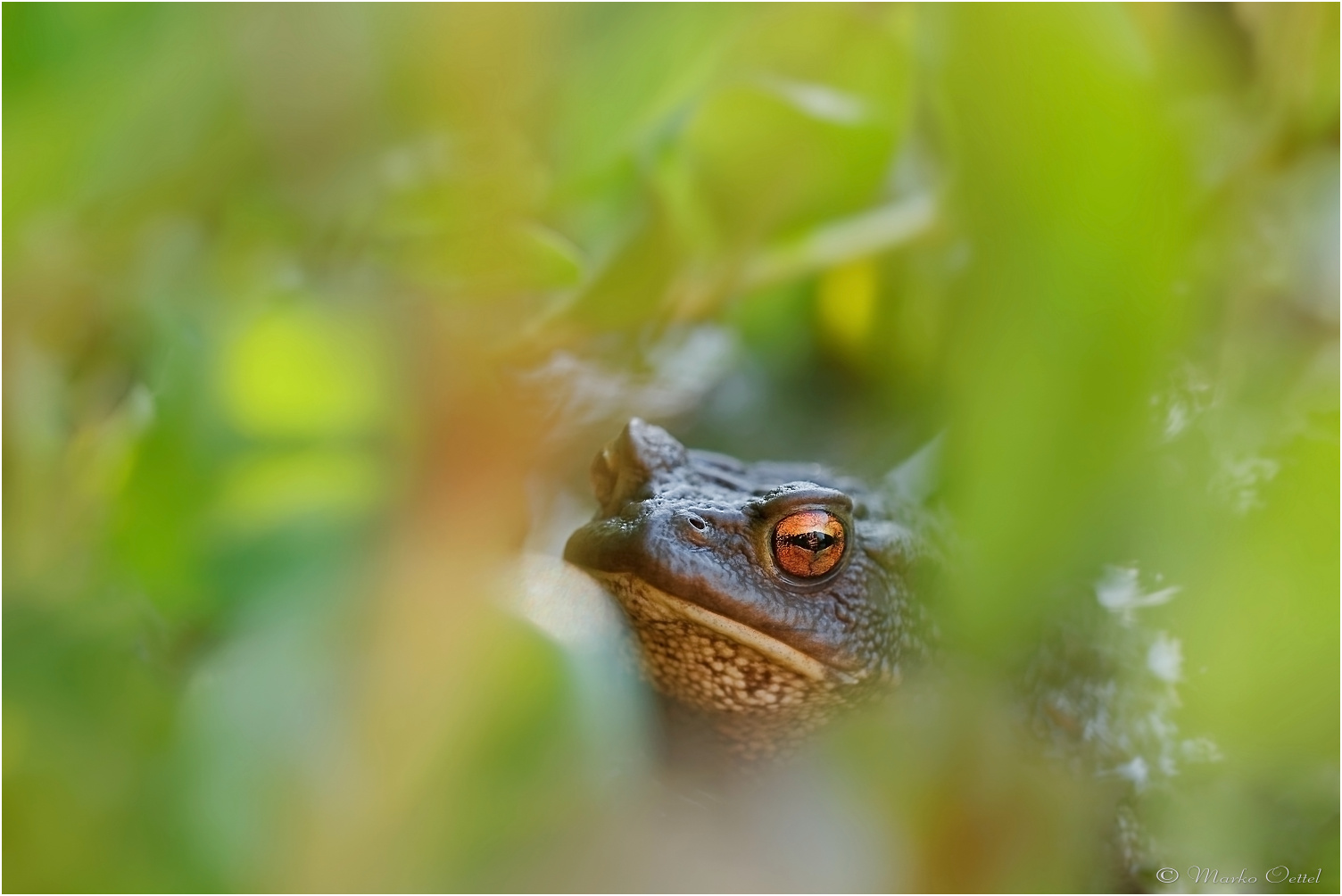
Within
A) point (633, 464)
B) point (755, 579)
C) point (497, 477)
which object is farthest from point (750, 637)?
point (497, 477)

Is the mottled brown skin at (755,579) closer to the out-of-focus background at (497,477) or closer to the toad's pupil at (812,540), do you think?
the toad's pupil at (812,540)

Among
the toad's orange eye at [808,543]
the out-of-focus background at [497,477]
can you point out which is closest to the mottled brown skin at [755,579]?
the toad's orange eye at [808,543]

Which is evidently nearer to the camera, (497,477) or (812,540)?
(497,477)

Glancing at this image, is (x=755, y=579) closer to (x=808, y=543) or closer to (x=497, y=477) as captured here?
(x=808, y=543)

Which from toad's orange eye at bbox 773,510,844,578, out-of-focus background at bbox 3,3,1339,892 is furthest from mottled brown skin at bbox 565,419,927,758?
out-of-focus background at bbox 3,3,1339,892

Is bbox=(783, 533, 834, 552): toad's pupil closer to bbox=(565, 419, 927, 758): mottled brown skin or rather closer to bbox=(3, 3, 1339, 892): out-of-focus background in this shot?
bbox=(565, 419, 927, 758): mottled brown skin

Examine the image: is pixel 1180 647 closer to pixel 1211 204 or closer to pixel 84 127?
pixel 1211 204
